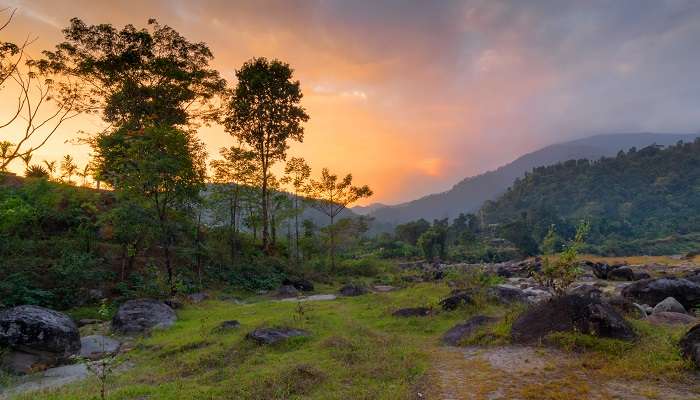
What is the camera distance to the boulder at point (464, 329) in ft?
34.2

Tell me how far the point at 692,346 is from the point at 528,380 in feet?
10.6

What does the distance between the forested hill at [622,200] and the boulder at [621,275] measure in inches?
Result: 1893

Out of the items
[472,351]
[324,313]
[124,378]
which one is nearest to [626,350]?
[472,351]

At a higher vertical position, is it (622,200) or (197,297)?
(622,200)

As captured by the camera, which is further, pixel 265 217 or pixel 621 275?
pixel 265 217

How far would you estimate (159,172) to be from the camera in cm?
1939

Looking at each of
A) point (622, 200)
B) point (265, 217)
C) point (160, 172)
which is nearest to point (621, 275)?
point (265, 217)

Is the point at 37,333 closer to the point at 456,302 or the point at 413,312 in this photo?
the point at 413,312

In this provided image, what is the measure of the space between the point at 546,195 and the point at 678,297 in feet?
401

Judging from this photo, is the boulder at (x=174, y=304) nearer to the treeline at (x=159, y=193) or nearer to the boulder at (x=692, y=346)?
the treeline at (x=159, y=193)

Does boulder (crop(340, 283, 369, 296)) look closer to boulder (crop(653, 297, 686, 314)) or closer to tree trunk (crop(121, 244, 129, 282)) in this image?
tree trunk (crop(121, 244, 129, 282))

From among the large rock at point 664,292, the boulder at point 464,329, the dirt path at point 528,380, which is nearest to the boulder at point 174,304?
the boulder at point 464,329

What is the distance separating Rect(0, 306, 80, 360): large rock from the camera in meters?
10.4

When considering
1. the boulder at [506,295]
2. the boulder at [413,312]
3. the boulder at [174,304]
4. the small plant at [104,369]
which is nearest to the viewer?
the small plant at [104,369]
